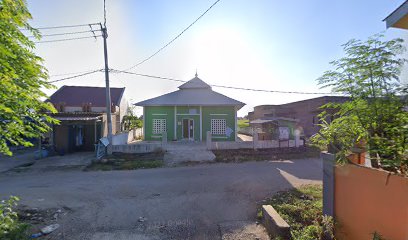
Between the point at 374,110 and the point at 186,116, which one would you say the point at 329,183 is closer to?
the point at 374,110

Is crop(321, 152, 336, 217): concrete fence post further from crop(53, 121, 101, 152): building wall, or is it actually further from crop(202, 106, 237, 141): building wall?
crop(202, 106, 237, 141): building wall

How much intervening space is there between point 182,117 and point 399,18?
18.9 m

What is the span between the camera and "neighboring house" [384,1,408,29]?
3554mm

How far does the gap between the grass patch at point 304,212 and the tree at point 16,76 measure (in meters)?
4.74

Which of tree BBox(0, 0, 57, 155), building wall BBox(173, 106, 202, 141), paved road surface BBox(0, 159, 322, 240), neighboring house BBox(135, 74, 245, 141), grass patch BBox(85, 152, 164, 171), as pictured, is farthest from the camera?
building wall BBox(173, 106, 202, 141)

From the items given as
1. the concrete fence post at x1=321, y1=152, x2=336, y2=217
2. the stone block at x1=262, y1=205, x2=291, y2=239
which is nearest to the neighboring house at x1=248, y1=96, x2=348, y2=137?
the concrete fence post at x1=321, y1=152, x2=336, y2=217

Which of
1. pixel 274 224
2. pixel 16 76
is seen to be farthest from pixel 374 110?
pixel 16 76

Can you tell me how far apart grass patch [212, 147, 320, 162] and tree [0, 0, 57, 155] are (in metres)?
10.9

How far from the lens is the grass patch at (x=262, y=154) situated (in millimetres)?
13500

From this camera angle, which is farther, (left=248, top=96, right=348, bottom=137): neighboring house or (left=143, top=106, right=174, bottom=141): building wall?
(left=248, top=96, right=348, bottom=137): neighboring house

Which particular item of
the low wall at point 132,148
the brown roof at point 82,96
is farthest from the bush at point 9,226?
the brown roof at point 82,96

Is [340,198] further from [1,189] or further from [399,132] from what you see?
[1,189]

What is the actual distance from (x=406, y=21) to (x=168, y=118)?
63.4 feet

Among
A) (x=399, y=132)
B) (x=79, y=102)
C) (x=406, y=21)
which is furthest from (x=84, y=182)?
(x=79, y=102)
